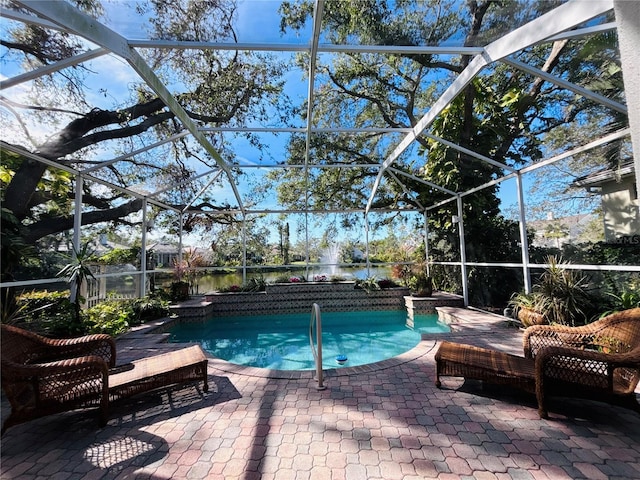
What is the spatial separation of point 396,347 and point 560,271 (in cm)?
348

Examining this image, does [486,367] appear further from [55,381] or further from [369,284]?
[369,284]

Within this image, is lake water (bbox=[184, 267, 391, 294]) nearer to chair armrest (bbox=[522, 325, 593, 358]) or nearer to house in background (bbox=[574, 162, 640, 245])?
house in background (bbox=[574, 162, 640, 245])

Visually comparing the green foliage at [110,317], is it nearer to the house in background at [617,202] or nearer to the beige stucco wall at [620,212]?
the house in background at [617,202]

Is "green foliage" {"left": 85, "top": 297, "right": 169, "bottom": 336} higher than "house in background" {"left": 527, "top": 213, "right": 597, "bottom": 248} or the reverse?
the reverse

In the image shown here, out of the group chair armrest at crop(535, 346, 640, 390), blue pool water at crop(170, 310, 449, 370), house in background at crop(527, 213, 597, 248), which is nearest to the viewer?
chair armrest at crop(535, 346, 640, 390)

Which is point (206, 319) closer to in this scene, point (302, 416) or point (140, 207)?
point (140, 207)

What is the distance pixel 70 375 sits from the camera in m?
2.71

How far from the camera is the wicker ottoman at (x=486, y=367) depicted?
2988 mm

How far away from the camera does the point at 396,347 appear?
636 cm

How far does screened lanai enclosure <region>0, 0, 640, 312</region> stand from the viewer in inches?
138

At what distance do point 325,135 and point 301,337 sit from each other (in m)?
5.55

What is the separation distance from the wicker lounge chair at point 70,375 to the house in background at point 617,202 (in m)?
7.55

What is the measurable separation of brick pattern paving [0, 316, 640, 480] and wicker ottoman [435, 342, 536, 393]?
0.84ft

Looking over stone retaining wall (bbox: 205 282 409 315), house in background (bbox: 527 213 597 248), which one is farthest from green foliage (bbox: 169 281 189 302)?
house in background (bbox: 527 213 597 248)
